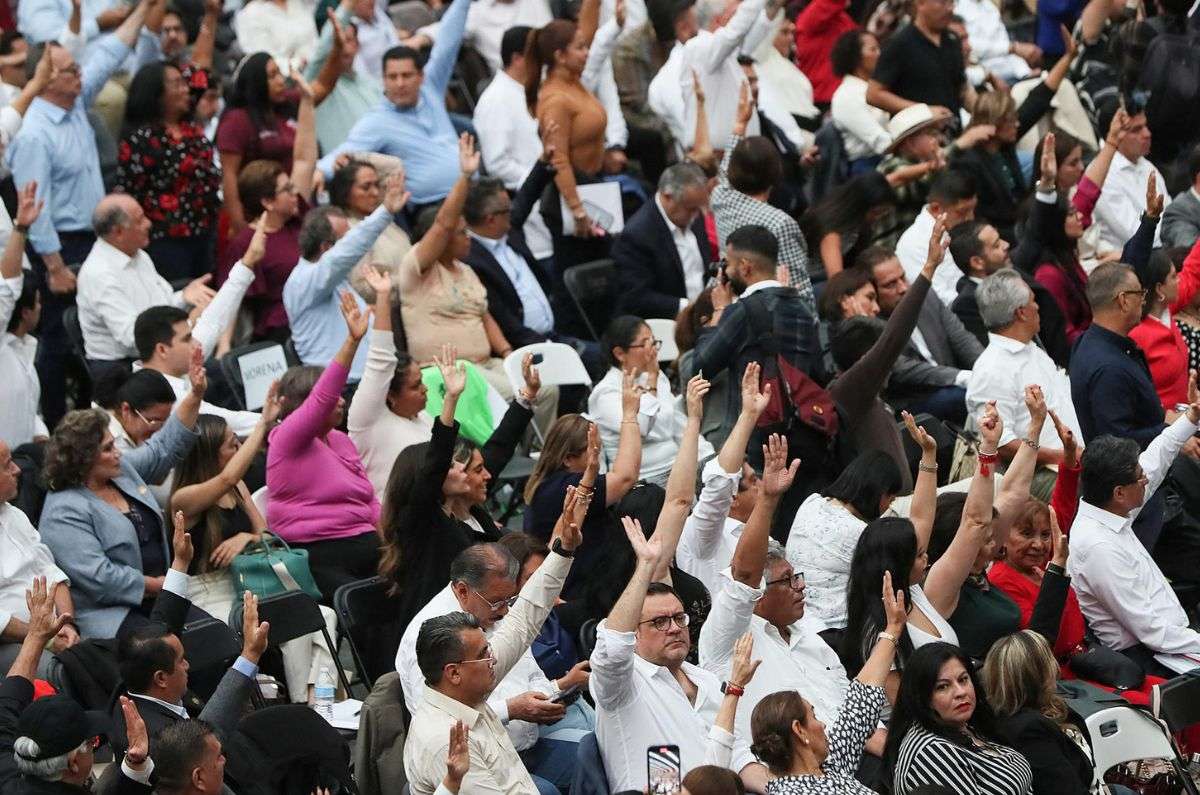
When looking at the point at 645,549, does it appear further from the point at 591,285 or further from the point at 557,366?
the point at 591,285

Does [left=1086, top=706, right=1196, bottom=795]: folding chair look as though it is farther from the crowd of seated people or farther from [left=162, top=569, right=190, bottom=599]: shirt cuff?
[left=162, top=569, right=190, bottom=599]: shirt cuff

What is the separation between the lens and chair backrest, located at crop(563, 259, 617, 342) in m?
10.1

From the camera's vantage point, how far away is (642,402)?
8.27 metres

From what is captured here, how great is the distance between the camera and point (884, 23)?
13148mm

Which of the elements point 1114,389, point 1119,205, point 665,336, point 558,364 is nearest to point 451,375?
point 558,364

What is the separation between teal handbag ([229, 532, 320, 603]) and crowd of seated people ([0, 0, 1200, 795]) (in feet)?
0.06

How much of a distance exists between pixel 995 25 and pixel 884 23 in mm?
818

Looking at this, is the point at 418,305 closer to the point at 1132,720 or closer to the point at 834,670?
the point at 834,670

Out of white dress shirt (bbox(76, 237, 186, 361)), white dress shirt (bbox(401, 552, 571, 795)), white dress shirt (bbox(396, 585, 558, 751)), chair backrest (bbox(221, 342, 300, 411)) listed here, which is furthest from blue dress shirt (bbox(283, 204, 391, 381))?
white dress shirt (bbox(401, 552, 571, 795))

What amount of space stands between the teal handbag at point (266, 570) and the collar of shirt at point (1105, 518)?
9.27 ft

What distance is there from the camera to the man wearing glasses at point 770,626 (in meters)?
6.09

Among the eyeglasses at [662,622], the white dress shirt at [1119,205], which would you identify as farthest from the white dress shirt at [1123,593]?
the white dress shirt at [1119,205]

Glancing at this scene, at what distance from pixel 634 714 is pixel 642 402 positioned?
107 inches

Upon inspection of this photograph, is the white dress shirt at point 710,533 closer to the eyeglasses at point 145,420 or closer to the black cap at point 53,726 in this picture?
the eyeglasses at point 145,420
